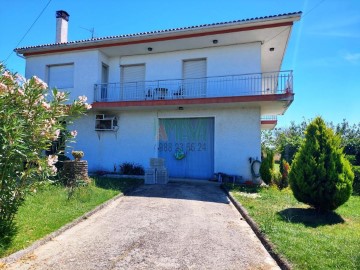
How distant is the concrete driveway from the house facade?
4877 millimetres

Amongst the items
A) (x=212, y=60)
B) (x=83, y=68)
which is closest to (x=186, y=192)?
(x=212, y=60)

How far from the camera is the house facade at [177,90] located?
1202cm

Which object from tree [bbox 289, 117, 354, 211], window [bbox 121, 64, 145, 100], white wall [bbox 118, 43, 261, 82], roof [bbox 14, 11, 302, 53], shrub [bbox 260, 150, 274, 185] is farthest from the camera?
window [bbox 121, 64, 145, 100]

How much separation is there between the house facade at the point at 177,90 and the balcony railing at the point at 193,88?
4cm

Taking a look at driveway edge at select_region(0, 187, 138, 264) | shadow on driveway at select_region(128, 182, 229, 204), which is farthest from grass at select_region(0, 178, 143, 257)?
shadow on driveway at select_region(128, 182, 229, 204)

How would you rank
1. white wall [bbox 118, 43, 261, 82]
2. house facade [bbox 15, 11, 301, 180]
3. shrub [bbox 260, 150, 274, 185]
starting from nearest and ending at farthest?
shrub [bbox 260, 150, 274, 185] → house facade [bbox 15, 11, 301, 180] → white wall [bbox 118, 43, 261, 82]

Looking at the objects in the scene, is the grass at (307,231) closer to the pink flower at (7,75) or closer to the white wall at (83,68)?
the pink flower at (7,75)

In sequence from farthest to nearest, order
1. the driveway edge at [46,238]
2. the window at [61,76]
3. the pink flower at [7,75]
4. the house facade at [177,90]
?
1. the window at [61,76]
2. the house facade at [177,90]
3. the pink flower at [7,75]
4. the driveway edge at [46,238]

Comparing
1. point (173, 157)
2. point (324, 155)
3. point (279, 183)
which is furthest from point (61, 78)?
point (324, 155)

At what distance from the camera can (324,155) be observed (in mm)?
7039

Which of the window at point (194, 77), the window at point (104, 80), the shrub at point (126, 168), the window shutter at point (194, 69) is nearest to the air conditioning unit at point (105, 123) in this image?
the window at point (104, 80)

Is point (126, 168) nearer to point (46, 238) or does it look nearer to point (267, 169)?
point (267, 169)

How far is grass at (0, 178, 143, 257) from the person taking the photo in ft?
15.9

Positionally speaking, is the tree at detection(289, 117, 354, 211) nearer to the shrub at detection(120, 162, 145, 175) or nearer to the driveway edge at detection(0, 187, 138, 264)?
the driveway edge at detection(0, 187, 138, 264)
